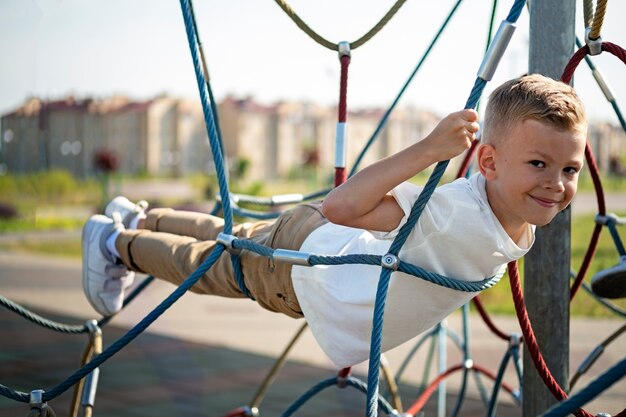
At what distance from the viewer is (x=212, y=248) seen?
1.84 metres

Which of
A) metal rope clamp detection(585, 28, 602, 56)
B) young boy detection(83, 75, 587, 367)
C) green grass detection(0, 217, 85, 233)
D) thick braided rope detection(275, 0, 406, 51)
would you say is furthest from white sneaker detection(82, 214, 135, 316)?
green grass detection(0, 217, 85, 233)

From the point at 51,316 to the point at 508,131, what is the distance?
355 cm

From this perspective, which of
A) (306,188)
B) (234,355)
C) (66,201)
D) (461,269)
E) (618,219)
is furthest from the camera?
(306,188)

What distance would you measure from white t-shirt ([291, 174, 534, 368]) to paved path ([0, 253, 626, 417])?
135 cm

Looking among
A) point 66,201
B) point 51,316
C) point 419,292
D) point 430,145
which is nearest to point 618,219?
point 419,292

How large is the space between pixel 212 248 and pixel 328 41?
0.55 meters

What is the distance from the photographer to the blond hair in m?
1.27

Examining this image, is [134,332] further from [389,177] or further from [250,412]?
[250,412]

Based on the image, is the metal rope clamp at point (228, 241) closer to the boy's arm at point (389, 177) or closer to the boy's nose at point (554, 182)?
the boy's arm at point (389, 177)

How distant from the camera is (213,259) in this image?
60.6 inches

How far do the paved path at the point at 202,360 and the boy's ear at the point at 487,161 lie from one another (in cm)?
164

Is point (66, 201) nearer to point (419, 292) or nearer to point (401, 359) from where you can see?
point (401, 359)

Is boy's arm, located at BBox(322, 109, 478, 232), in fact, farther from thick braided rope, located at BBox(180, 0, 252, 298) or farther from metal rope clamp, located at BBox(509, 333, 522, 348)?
metal rope clamp, located at BBox(509, 333, 522, 348)

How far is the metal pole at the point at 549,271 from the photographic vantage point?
1.58 metres
